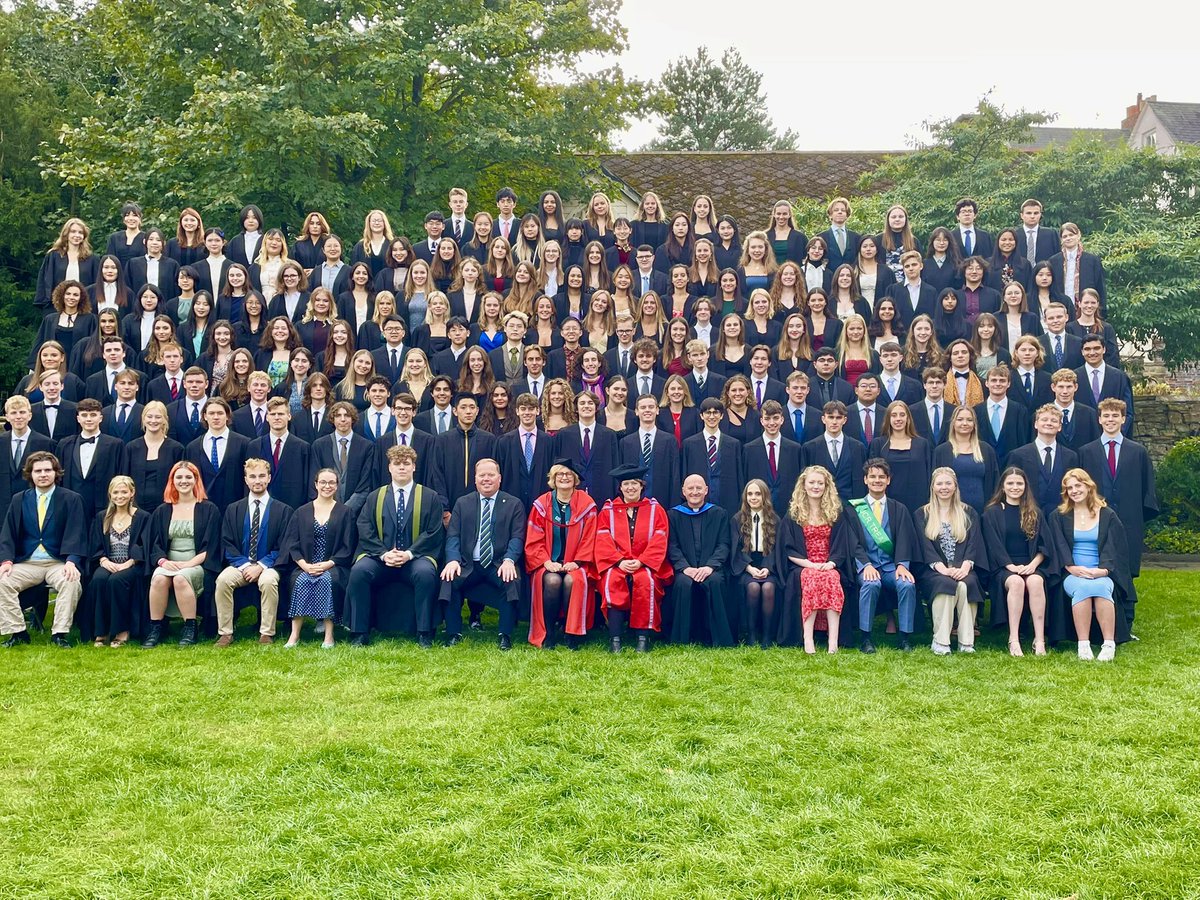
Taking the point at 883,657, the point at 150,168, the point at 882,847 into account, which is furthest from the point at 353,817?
the point at 150,168

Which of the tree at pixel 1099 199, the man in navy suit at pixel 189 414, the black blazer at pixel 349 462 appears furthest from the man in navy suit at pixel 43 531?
the tree at pixel 1099 199

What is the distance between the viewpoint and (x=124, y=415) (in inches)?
347

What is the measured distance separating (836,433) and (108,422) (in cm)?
589

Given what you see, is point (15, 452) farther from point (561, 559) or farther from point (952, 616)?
point (952, 616)

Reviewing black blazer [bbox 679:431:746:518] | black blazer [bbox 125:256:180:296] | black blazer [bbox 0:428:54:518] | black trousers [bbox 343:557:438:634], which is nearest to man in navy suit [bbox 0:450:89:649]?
black blazer [bbox 0:428:54:518]

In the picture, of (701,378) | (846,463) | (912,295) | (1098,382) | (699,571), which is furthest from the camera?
(912,295)

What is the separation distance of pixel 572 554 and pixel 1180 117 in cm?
4144

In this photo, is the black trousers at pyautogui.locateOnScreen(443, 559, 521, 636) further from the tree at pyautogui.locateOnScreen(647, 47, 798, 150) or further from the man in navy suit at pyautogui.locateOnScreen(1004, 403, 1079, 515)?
the tree at pyautogui.locateOnScreen(647, 47, 798, 150)

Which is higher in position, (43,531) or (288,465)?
(288,465)

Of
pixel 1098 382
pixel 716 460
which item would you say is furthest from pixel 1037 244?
pixel 716 460

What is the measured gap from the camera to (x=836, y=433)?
8375 millimetres

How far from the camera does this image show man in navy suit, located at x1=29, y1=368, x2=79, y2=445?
8.79 meters

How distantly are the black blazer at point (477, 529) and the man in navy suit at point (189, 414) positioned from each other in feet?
8.07

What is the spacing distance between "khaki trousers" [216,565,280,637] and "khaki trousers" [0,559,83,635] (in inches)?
42.4
